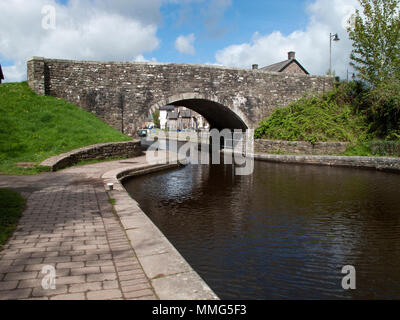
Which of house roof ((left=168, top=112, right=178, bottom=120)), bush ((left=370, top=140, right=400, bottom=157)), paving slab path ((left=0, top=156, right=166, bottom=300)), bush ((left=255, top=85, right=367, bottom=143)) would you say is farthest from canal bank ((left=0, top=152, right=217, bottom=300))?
house roof ((left=168, top=112, right=178, bottom=120))

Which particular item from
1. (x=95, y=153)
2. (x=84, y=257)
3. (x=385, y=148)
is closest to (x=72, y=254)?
(x=84, y=257)

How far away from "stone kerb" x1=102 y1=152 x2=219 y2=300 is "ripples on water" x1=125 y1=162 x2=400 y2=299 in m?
0.69

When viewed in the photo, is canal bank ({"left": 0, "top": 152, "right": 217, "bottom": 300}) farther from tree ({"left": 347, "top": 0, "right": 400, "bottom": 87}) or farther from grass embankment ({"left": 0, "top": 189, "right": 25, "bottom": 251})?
tree ({"left": 347, "top": 0, "right": 400, "bottom": 87})

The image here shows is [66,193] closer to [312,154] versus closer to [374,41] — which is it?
[312,154]

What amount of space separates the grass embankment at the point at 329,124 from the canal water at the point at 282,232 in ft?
21.2

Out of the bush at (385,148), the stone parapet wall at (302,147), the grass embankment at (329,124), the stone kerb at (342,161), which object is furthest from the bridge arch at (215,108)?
the bush at (385,148)

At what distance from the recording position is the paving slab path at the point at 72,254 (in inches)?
116

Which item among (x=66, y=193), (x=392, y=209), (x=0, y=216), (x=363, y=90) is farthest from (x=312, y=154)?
(x=0, y=216)

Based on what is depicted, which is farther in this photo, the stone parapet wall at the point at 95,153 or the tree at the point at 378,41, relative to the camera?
the tree at the point at 378,41

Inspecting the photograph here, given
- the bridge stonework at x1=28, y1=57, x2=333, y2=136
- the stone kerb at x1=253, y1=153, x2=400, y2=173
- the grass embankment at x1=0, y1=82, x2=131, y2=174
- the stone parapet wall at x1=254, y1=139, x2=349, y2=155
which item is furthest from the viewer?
the bridge stonework at x1=28, y1=57, x2=333, y2=136

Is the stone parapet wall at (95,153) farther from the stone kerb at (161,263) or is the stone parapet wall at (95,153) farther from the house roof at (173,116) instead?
the house roof at (173,116)

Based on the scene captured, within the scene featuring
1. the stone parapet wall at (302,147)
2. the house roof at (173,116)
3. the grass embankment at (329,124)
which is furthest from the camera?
the house roof at (173,116)

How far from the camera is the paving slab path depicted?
2.95m

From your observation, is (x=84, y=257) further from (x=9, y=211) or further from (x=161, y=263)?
(x=9, y=211)
